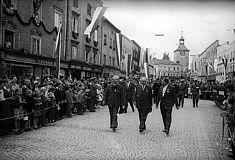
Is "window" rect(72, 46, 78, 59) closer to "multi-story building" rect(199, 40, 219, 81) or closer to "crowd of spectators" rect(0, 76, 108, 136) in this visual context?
"crowd of spectators" rect(0, 76, 108, 136)

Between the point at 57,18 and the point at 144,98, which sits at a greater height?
the point at 57,18

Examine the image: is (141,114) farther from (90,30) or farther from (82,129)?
(90,30)

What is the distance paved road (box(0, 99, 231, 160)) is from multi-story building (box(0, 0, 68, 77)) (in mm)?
6993

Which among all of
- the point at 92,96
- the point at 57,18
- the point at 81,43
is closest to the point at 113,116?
the point at 92,96

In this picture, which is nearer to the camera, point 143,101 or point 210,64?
point 143,101

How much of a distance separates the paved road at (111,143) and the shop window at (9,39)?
7.52 meters

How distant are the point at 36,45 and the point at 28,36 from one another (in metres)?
1.48

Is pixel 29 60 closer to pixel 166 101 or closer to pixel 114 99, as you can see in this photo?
pixel 114 99

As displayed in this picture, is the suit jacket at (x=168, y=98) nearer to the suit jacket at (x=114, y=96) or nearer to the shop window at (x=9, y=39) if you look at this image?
the suit jacket at (x=114, y=96)

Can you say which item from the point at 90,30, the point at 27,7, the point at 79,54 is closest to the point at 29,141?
the point at 90,30

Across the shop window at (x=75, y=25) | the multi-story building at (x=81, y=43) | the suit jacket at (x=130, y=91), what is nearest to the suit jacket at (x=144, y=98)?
the suit jacket at (x=130, y=91)

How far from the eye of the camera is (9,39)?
635 inches

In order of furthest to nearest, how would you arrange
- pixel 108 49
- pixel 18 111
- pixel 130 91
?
pixel 108 49 < pixel 130 91 < pixel 18 111

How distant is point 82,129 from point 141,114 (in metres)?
2.08
